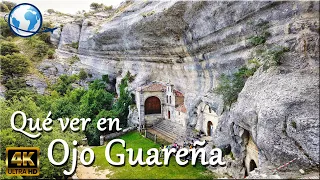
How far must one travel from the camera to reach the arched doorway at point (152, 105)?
2863 cm

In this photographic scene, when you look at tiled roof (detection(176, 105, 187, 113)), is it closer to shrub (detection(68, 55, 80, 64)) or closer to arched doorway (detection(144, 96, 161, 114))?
arched doorway (detection(144, 96, 161, 114))

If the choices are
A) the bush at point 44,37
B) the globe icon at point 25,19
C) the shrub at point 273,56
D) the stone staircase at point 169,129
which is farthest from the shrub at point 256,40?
the bush at point 44,37

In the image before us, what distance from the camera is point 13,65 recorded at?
37.3 m

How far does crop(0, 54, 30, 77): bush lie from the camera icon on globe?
83.6ft

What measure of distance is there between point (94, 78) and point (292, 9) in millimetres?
32771

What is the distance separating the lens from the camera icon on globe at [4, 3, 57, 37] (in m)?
13.7

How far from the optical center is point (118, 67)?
38.3m

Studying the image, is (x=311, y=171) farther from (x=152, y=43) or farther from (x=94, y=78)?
(x=94, y=78)

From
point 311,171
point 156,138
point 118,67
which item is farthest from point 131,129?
point 311,171

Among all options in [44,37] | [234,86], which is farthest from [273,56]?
[44,37]

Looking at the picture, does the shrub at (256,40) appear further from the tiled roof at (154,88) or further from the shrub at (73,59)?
the shrub at (73,59)

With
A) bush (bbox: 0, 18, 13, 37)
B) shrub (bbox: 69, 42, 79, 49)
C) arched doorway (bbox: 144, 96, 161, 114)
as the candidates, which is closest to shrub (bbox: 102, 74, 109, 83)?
shrub (bbox: 69, 42, 79, 49)

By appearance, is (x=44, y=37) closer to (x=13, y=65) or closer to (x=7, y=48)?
(x=7, y=48)

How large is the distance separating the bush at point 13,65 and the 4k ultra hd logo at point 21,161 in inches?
1158
